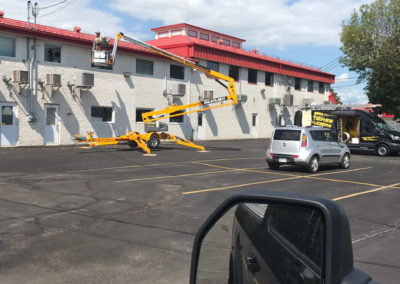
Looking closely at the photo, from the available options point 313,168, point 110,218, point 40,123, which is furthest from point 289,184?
point 40,123

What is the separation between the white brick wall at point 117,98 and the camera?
22562mm

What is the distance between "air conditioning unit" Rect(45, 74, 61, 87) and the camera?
22.6 m

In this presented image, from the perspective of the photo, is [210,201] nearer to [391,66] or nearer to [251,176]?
[251,176]

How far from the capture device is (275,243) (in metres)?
2.06

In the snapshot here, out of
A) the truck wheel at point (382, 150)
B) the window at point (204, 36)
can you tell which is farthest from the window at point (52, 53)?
the window at point (204, 36)

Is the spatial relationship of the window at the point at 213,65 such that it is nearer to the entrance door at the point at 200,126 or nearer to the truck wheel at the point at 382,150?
the entrance door at the point at 200,126

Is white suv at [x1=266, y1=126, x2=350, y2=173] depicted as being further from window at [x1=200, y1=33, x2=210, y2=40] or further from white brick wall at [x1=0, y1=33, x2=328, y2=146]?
window at [x1=200, y1=33, x2=210, y2=40]

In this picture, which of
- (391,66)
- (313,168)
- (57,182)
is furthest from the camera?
(391,66)

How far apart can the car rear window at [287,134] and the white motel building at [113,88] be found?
13297mm

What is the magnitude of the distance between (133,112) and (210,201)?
1948 cm

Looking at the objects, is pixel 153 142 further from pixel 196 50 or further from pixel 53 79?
pixel 196 50

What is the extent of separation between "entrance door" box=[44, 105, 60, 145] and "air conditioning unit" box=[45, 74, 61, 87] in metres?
1.49

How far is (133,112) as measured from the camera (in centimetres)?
2797

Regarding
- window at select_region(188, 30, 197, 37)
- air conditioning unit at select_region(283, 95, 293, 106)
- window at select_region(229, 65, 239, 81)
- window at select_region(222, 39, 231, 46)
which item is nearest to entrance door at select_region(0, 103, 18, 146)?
window at select_region(229, 65, 239, 81)
